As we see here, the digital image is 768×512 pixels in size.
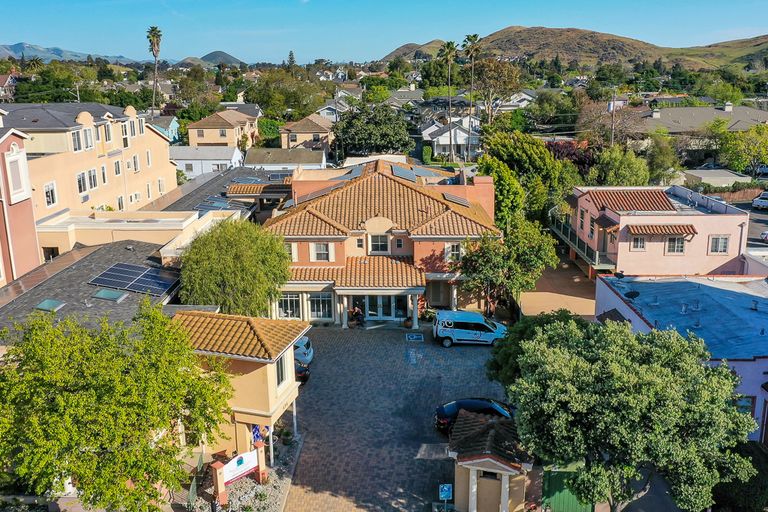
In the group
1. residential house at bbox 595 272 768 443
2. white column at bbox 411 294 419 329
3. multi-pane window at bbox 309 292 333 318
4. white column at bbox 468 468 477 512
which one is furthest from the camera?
multi-pane window at bbox 309 292 333 318

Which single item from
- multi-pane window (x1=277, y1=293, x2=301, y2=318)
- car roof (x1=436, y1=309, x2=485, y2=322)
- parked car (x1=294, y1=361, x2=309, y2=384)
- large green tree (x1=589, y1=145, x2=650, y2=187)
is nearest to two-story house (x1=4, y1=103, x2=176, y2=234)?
multi-pane window (x1=277, y1=293, x2=301, y2=318)

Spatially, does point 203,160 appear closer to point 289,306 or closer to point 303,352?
point 289,306

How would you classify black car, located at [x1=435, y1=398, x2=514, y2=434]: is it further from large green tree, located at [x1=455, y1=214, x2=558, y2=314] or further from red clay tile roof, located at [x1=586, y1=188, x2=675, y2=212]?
red clay tile roof, located at [x1=586, y1=188, x2=675, y2=212]

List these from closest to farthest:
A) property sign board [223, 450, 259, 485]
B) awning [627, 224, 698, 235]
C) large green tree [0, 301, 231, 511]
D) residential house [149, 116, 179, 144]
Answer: large green tree [0, 301, 231, 511], property sign board [223, 450, 259, 485], awning [627, 224, 698, 235], residential house [149, 116, 179, 144]

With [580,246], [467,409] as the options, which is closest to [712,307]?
[467,409]

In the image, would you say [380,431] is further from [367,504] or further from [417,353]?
[417,353]

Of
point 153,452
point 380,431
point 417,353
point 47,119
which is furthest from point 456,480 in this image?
point 47,119
